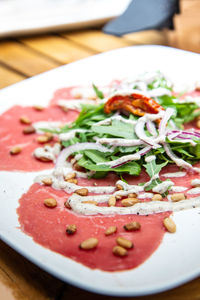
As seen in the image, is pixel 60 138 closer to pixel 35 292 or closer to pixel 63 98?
pixel 63 98

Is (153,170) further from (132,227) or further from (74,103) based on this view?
(74,103)

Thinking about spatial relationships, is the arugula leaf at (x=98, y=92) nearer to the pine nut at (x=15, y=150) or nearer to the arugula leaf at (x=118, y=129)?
the arugula leaf at (x=118, y=129)

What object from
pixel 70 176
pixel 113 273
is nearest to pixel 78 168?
pixel 70 176

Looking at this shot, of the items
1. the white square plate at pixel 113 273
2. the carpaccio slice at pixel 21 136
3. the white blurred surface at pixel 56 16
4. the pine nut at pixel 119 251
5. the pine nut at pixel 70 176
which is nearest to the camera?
the white square plate at pixel 113 273

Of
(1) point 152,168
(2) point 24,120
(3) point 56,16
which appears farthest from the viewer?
(3) point 56,16

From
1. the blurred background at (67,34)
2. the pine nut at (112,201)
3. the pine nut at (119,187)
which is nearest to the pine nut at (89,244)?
the pine nut at (112,201)

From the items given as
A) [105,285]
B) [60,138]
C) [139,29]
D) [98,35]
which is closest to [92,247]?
[105,285]
